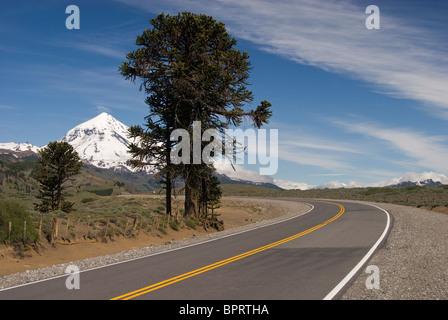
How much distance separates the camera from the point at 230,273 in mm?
10656

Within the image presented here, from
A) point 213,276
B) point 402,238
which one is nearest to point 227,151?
point 402,238

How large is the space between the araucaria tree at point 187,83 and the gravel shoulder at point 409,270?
44.2 feet

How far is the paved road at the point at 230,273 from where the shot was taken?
8719 millimetres

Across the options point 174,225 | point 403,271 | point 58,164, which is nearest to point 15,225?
point 174,225

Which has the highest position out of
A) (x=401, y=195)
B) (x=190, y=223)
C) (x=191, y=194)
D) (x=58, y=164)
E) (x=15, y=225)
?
(x=58, y=164)

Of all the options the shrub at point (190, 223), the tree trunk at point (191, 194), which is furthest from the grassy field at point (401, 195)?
the shrub at point (190, 223)

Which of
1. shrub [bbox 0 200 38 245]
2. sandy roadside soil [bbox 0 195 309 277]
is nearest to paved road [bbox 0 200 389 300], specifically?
sandy roadside soil [bbox 0 195 309 277]

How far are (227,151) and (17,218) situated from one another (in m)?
14.3

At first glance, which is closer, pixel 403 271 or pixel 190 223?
pixel 403 271

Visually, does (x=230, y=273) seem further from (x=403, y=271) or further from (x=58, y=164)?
(x=58, y=164)

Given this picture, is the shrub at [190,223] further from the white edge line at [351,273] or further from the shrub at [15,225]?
the white edge line at [351,273]

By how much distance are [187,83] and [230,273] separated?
1602 cm

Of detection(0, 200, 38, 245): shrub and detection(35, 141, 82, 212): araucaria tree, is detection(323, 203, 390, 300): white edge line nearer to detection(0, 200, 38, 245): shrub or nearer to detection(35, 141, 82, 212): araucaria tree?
detection(0, 200, 38, 245): shrub
